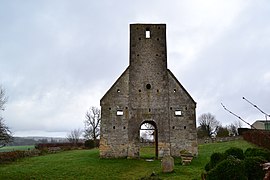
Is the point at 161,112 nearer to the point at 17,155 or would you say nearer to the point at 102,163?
the point at 102,163

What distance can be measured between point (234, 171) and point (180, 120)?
19.3 meters

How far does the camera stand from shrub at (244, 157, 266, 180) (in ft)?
29.3

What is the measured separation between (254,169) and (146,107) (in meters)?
19.2

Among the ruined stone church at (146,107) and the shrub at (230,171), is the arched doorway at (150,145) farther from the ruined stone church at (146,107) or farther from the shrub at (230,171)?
the shrub at (230,171)

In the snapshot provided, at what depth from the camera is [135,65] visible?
29.2 metres

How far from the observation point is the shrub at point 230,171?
8594 millimetres

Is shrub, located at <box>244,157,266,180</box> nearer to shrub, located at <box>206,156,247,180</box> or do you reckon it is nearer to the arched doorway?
shrub, located at <box>206,156,247,180</box>

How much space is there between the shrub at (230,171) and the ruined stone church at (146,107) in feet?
60.0

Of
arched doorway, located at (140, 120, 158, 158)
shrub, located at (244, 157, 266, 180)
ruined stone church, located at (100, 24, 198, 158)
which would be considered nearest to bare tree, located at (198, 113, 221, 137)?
arched doorway, located at (140, 120, 158, 158)

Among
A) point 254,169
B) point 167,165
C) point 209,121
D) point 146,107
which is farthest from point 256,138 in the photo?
point 209,121

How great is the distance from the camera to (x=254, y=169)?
9047 mm

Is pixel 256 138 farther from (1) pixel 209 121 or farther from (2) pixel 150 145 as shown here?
(1) pixel 209 121

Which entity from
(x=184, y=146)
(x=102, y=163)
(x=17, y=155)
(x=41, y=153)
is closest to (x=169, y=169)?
(x=102, y=163)

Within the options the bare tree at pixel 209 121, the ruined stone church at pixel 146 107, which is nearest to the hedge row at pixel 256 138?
the ruined stone church at pixel 146 107
